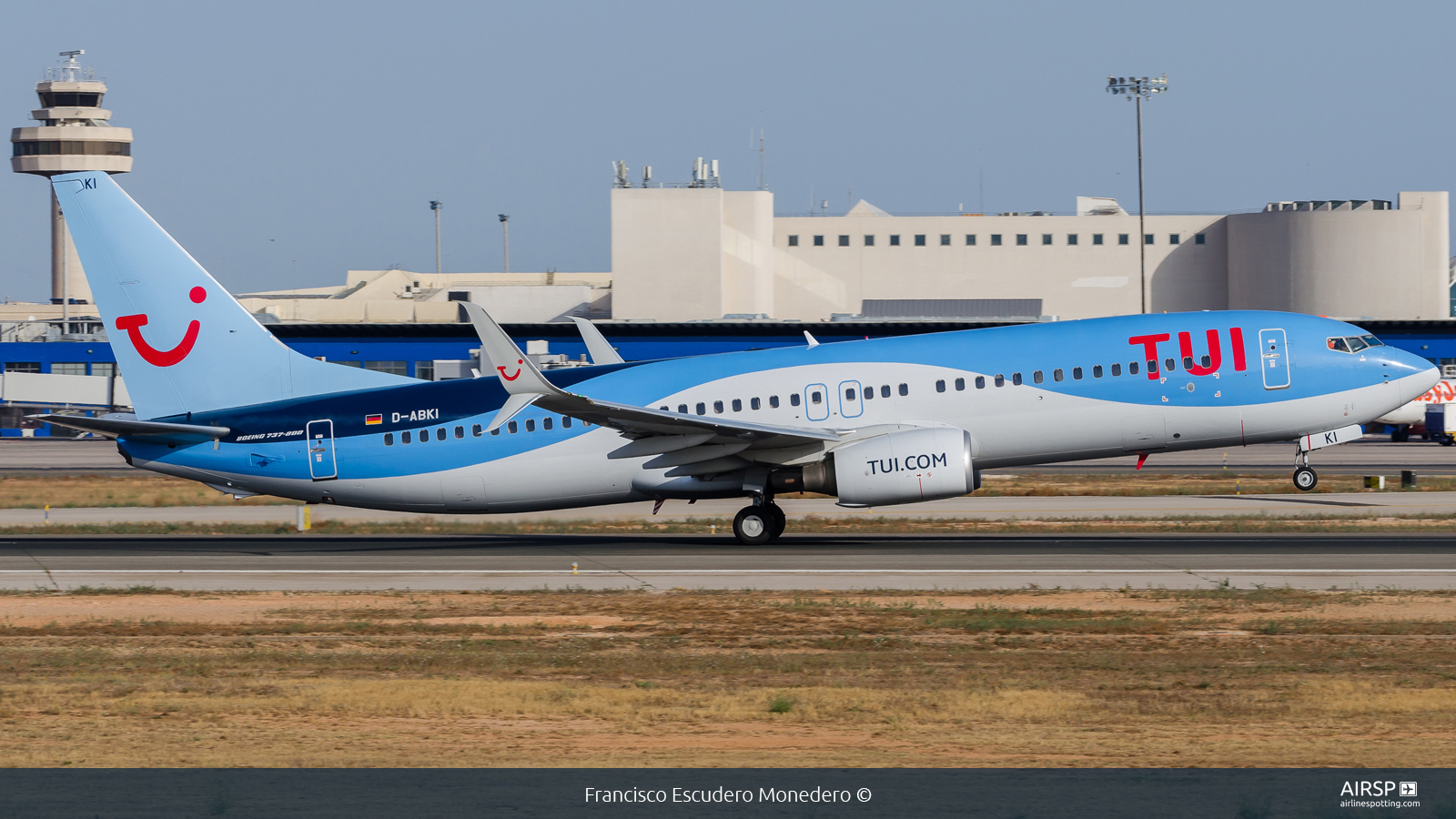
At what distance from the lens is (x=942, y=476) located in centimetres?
2848

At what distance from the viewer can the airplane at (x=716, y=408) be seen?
29.5 metres

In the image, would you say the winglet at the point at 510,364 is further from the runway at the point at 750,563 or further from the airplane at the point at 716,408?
the runway at the point at 750,563

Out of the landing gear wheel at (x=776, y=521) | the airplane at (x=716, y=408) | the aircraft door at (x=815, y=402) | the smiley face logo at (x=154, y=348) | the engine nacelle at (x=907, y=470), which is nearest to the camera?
the engine nacelle at (x=907, y=470)

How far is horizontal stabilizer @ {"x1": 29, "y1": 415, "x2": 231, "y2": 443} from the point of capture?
28812 mm

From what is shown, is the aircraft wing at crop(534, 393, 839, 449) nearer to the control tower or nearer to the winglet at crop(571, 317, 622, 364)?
the winglet at crop(571, 317, 622, 364)

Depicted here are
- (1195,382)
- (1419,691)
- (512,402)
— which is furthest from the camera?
(1195,382)

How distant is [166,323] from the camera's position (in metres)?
31.0

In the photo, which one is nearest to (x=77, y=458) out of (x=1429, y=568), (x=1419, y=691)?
(x=1429, y=568)

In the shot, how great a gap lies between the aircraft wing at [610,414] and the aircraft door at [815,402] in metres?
0.30

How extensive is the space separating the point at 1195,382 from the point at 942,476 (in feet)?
19.7

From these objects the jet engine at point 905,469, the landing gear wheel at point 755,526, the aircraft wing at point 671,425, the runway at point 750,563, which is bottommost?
the runway at point 750,563
